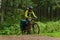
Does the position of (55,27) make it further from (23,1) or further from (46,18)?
(46,18)

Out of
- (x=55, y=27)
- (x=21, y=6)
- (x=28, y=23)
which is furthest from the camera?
(x=21, y=6)

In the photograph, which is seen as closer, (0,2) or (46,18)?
(0,2)

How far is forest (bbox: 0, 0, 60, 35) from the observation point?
18.1 metres

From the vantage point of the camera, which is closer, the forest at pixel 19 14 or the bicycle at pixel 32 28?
the bicycle at pixel 32 28

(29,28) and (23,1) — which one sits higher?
(23,1)

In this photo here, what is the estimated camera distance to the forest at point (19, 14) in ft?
59.3

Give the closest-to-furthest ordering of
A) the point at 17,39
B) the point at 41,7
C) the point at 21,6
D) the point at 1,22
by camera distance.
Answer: the point at 17,39 → the point at 1,22 → the point at 21,6 → the point at 41,7

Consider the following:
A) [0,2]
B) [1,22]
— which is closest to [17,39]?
[1,22]

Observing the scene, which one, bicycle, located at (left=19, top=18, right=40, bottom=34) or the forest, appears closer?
bicycle, located at (left=19, top=18, right=40, bottom=34)

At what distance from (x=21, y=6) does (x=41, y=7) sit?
8.68m

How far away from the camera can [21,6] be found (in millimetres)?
23703

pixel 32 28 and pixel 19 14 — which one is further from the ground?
pixel 19 14

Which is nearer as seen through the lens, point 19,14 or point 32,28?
point 32,28

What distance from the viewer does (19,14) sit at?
Answer: 22.4 meters
